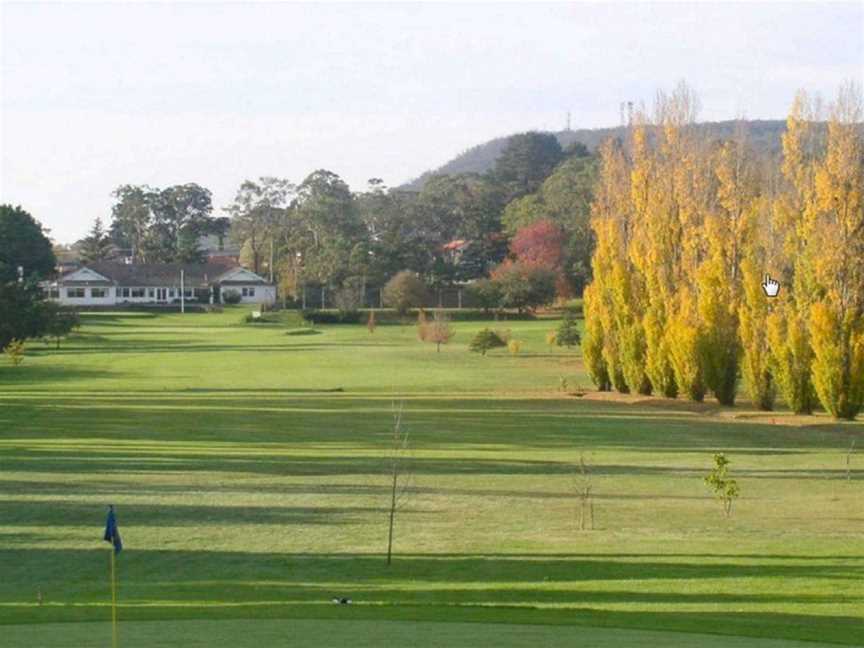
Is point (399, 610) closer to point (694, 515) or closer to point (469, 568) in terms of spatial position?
point (469, 568)

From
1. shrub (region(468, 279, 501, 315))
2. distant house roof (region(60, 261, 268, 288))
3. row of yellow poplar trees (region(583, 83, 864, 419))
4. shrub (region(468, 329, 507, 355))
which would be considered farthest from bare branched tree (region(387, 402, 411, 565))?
distant house roof (region(60, 261, 268, 288))

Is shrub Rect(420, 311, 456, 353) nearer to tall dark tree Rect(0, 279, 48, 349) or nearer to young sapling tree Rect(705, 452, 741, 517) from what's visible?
tall dark tree Rect(0, 279, 48, 349)

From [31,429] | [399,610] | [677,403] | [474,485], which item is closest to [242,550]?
[399,610]

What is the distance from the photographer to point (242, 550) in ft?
88.5

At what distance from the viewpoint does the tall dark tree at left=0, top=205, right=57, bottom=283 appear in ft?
443

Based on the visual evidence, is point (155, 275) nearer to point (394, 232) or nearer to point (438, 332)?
point (394, 232)

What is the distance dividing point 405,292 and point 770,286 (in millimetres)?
78475

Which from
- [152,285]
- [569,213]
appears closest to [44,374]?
[569,213]

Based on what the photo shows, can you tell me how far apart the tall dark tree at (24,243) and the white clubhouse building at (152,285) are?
99.8 ft

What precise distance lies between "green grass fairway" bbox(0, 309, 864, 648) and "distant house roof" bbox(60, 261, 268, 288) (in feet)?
352

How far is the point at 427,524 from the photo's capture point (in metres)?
30.6

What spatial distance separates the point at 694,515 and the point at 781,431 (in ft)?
77.6

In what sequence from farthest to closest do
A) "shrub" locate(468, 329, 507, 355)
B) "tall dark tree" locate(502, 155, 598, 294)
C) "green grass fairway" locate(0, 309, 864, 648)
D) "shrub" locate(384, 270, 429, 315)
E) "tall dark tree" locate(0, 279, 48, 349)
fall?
"tall dark tree" locate(502, 155, 598, 294) < "shrub" locate(384, 270, 429, 315) < "shrub" locate(468, 329, 507, 355) < "tall dark tree" locate(0, 279, 48, 349) < "green grass fairway" locate(0, 309, 864, 648)

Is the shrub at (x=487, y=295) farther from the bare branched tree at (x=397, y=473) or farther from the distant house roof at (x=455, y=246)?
the bare branched tree at (x=397, y=473)
